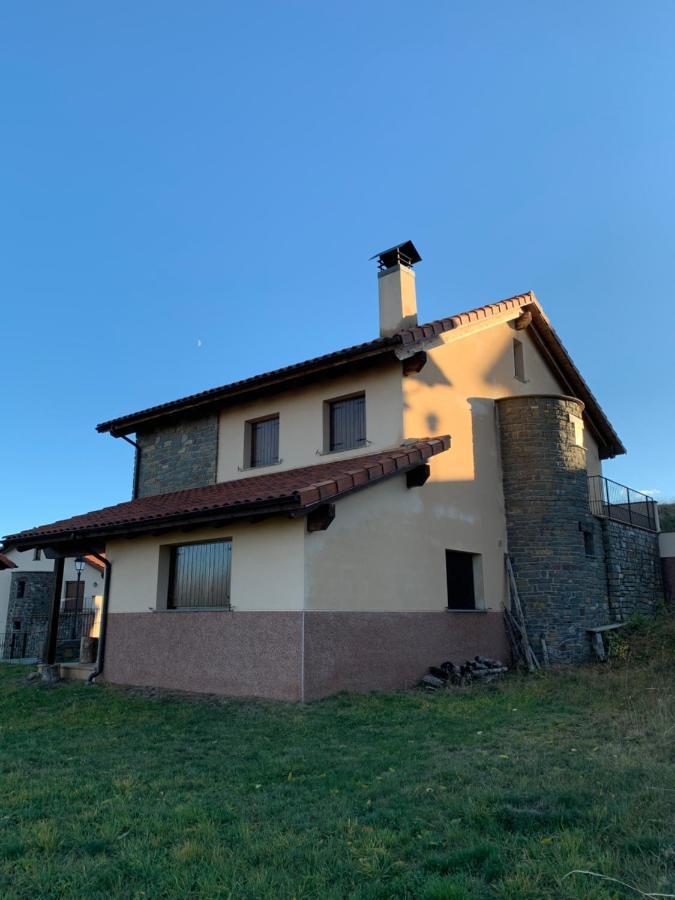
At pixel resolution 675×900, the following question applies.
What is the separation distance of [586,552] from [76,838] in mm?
12390

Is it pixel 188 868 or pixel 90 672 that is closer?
pixel 188 868

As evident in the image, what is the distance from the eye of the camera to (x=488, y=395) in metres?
14.5

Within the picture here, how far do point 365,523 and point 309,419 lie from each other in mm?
3247

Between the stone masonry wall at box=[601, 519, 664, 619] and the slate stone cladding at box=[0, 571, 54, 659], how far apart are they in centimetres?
2172

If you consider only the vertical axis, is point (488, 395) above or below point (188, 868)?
above

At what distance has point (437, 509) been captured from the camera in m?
12.2

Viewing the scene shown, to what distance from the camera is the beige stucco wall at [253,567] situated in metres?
9.59

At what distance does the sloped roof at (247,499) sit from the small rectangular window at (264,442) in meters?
0.56

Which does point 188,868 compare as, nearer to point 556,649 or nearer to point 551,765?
point 551,765

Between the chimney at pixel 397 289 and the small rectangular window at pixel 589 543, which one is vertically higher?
the chimney at pixel 397 289

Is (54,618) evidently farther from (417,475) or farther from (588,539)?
(588,539)

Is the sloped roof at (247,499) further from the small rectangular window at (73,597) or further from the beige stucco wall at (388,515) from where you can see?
the small rectangular window at (73,597)

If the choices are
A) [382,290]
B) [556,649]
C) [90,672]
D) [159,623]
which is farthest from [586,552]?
[90,672]

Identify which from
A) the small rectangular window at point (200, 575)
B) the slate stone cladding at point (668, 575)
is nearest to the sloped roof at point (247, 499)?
the small rectangular window at point (200, 575)
